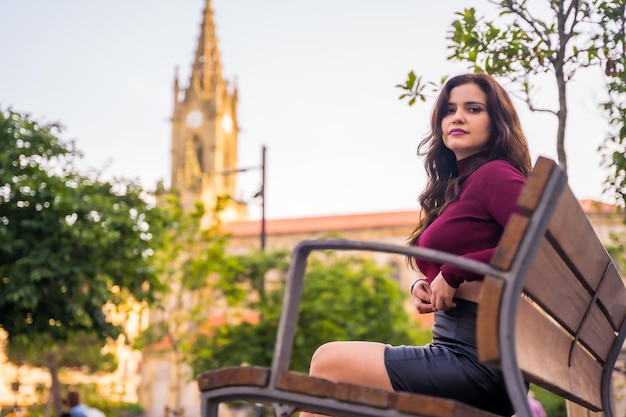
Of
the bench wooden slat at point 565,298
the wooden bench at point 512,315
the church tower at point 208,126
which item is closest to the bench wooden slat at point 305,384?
the wooden bench at point 512,315

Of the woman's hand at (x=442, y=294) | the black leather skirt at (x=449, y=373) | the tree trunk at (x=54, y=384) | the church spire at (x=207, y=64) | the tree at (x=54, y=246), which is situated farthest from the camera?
the church spire at (x=207, y=64)

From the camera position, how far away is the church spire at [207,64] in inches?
2832

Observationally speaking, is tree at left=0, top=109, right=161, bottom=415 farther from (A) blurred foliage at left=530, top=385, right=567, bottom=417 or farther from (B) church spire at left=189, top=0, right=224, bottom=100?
(B) church spire at left=189, top=0, right=224, bottom=100

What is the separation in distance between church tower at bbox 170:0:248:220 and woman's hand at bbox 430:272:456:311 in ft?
209

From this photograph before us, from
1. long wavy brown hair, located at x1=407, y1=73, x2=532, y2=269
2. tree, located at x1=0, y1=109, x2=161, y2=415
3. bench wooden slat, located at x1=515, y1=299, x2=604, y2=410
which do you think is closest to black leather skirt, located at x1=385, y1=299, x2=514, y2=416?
bench wooden slat, located at x1=515, y1=299, x2=604, y2=410

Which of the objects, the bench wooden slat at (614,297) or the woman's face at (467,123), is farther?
the woman's face at (467,123)

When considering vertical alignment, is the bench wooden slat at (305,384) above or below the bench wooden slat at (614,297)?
below

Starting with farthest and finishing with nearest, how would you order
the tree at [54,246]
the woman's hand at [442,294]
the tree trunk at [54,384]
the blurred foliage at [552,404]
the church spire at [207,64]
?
the church spire at [207,64], the tree trunk at [54,384], the tree at [54,246], the blurred foliage at [552,404], the woman's hand at [442,294]

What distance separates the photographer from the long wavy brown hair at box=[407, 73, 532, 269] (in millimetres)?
2357

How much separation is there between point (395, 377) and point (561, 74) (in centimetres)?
263

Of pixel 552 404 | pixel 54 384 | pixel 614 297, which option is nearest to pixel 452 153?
pixel 614 297

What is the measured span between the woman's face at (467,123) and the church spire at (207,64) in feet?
230

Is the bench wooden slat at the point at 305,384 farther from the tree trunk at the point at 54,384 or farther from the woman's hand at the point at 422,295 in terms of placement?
the tree trunk at the point at 54,384

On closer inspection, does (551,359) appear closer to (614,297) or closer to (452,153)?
(614,297)
